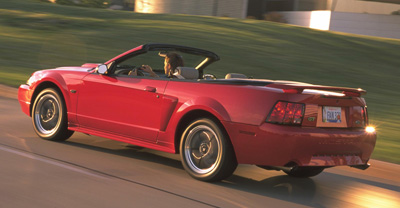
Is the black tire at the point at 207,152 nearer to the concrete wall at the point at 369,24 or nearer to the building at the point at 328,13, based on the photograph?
the building at the point at 328,13

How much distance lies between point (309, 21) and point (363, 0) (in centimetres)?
495

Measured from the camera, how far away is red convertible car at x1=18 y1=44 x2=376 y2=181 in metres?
5.54

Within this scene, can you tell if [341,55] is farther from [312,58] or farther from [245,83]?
[245,83]

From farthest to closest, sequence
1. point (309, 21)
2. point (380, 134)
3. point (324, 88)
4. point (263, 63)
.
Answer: point (309, 21), point (263, 63), point (380, 134), point (324, 88)

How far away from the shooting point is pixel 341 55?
23.7 metres

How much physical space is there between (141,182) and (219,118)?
39.6 inches

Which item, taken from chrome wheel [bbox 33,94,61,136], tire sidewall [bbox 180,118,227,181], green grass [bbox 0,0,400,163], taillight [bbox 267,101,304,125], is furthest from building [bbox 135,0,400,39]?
taillight [bbox 267,101,304,125]

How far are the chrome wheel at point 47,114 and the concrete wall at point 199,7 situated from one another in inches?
1777

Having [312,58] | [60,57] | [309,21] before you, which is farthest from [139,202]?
[309,21]

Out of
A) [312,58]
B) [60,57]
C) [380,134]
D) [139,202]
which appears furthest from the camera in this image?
[312,58]

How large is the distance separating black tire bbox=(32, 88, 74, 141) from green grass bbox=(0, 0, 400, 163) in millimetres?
5772

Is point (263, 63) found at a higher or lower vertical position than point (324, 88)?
lower

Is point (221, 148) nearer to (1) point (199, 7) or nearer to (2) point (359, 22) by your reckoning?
(2) point (359, 22)

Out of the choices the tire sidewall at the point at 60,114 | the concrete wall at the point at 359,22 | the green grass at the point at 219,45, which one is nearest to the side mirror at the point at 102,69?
the tire sidewall at the point at 60,114
